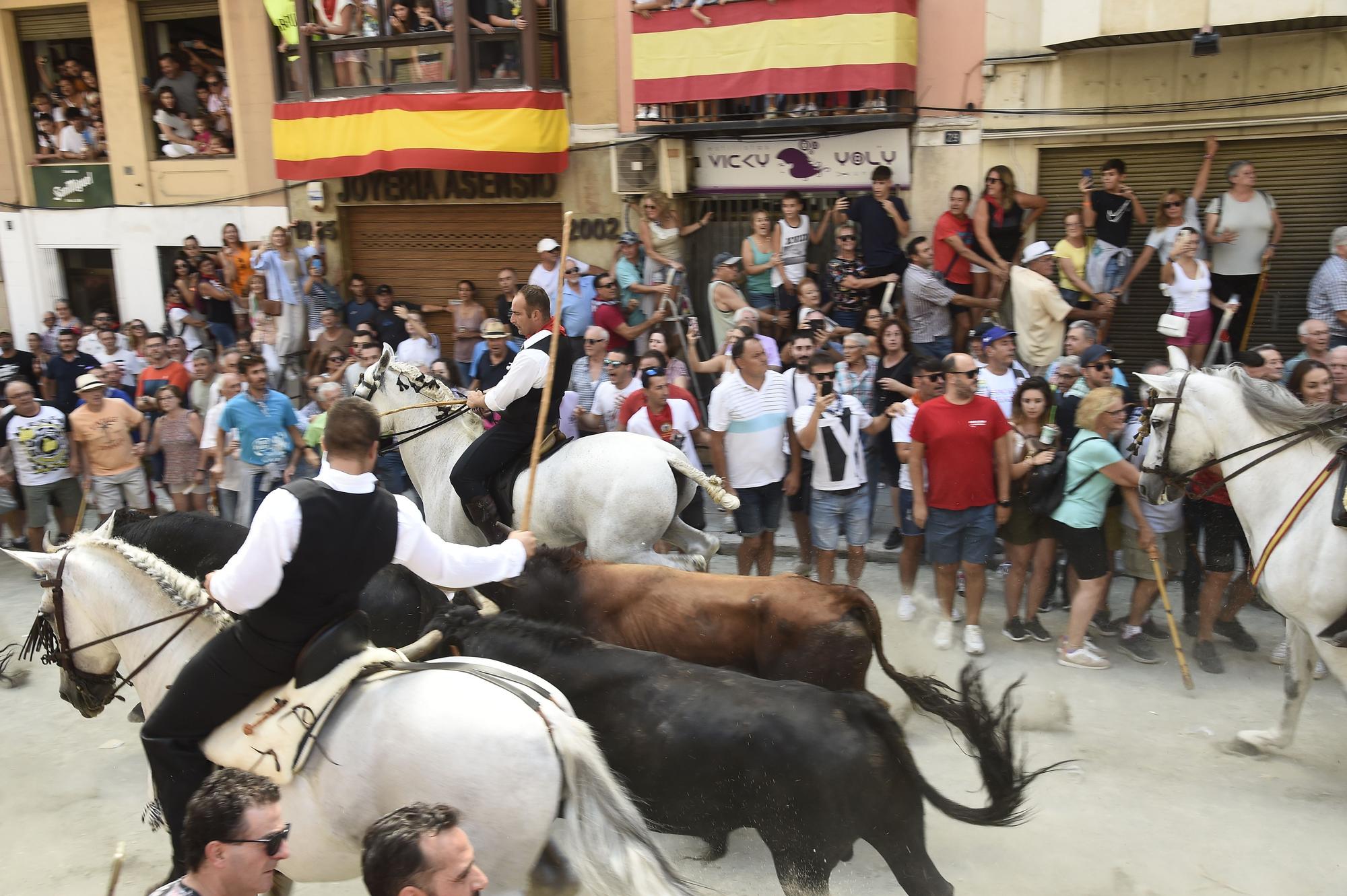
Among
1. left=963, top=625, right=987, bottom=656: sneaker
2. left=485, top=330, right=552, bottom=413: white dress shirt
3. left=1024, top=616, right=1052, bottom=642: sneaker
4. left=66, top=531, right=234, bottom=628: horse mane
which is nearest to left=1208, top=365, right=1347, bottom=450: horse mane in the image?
left=1024, top=616, right=1052, bottom=642: sneaker

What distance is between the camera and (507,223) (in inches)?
543

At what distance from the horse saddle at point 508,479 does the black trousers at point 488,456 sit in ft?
0.14

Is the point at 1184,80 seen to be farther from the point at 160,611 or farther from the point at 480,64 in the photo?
the point at 160,611

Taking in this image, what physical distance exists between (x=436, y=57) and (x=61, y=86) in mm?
7283

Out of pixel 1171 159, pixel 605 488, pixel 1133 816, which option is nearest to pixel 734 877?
pixel 1133 816

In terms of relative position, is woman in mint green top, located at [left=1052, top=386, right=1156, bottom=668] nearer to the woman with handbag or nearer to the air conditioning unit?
the woman with handbag

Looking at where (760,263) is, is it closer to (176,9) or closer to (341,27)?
(341,27)

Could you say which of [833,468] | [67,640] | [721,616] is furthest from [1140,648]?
[67,640]

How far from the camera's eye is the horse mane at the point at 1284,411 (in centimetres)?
590

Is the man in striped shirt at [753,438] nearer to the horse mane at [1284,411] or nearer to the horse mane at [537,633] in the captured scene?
the horse mane at [1284,411]

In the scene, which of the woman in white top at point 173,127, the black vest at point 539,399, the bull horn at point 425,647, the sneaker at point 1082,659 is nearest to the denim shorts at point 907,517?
the sneaker at point 1082,659

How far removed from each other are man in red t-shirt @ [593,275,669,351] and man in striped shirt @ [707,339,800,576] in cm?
342

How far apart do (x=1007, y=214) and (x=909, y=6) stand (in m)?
2.29

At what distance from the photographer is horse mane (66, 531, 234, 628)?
4273 mm
